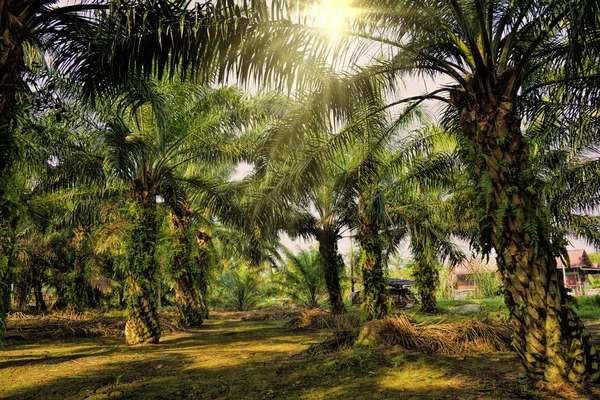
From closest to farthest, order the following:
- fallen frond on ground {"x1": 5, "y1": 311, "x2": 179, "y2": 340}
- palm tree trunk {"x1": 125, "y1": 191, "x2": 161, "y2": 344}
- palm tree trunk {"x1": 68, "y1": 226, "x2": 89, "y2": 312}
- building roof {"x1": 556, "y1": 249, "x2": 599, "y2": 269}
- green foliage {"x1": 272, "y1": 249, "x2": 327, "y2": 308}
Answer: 1. palm tree trunk {"x1": 125, "y1": 191, "x2": 161, "y2": 344}
2. fallen frond on ground {"x1": 5, "y1": 311, "x2": 179, "y2": 340}
3. palm tree trunk {"x1": 68, "y1": 226, "x2": 89, "y2": 312}
4. green foliage {"x1": 272, "y1": 249, "x2": 327, "y2": 308}
5. building roof {"x1": 556, "y1": 249, "x2": 599, "y2": 269}

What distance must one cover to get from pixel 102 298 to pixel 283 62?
28.5 m

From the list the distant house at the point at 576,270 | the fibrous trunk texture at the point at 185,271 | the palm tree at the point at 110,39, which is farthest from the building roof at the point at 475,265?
the fibrous trunk texture at the point at 185,271

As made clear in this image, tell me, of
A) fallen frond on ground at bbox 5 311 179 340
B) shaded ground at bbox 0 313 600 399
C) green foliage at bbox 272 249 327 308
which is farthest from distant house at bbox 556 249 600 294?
Answer: fallen frond on ground at bbox 5 311 179 340

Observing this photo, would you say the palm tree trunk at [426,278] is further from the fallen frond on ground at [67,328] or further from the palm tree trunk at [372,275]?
the fallen frond on ground at [67,328]

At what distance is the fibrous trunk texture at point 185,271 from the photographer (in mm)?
14164

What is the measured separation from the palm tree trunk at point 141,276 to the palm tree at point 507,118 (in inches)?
279

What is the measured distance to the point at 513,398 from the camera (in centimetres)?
416

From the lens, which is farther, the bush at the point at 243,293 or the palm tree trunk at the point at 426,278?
the bush at the point at 243,293

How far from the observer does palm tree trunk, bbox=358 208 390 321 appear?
38.1ft

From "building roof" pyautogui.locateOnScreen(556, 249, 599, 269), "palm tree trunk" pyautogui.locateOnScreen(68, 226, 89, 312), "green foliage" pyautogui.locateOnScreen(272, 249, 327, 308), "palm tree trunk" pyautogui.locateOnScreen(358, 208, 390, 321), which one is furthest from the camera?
"building roof" pyautogui.locateOnScreen(556, 249, 599, 269)

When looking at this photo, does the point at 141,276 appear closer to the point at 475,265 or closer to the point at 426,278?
the point at 426,278

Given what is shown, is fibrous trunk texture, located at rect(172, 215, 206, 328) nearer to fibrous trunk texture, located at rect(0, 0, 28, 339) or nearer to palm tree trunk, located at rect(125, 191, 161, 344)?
palm tree trunk, located at rect(125, 191, 161, 344)

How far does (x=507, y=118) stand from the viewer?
5.05m

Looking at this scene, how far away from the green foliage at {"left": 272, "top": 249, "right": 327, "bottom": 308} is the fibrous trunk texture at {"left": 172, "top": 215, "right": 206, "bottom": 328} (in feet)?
23.9
